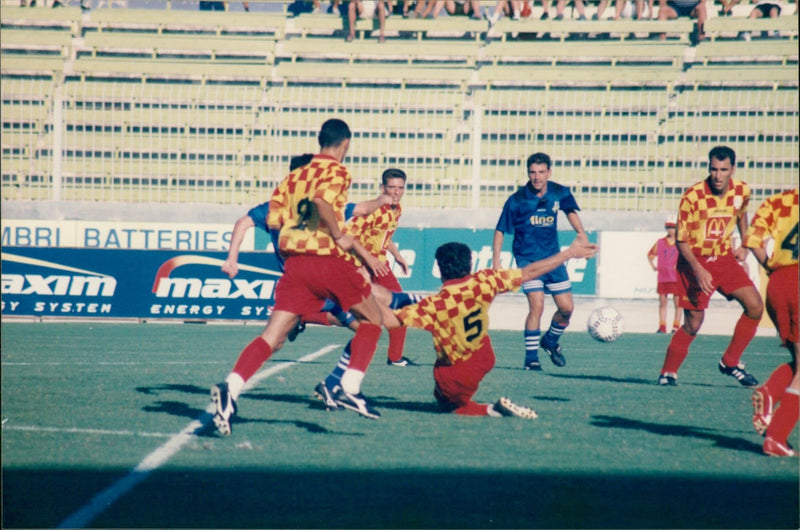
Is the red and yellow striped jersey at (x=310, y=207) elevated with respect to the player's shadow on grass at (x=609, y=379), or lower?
elevated

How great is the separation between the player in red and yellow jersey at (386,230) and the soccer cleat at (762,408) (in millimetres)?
4456

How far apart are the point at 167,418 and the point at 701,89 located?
65.4 ft

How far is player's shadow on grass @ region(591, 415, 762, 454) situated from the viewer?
5562 millimetres

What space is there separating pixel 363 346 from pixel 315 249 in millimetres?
797

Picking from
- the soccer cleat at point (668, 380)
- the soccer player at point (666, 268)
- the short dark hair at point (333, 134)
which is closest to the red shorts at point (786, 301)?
the short dark hair at point (333, 134)

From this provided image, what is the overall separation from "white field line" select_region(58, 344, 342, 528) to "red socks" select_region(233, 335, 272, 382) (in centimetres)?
44

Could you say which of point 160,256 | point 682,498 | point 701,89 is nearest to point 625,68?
point 701,89

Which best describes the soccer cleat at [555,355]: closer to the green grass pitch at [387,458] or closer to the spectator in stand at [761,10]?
the green grass pitch at [387,458]

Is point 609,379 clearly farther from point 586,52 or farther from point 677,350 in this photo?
point 586,52

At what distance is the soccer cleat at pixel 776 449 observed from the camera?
519 centimetres

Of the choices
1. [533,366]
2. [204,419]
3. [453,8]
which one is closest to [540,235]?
[533,366]

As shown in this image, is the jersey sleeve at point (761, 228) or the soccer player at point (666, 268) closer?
the jersey sleeve at point (761, 228)

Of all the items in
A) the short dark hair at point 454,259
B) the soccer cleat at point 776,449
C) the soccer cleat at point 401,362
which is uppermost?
the short dark hair at point 454,259

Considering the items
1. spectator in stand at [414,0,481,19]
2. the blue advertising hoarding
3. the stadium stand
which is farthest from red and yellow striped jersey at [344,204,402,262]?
spectator in stand at [414,0,481,19]
